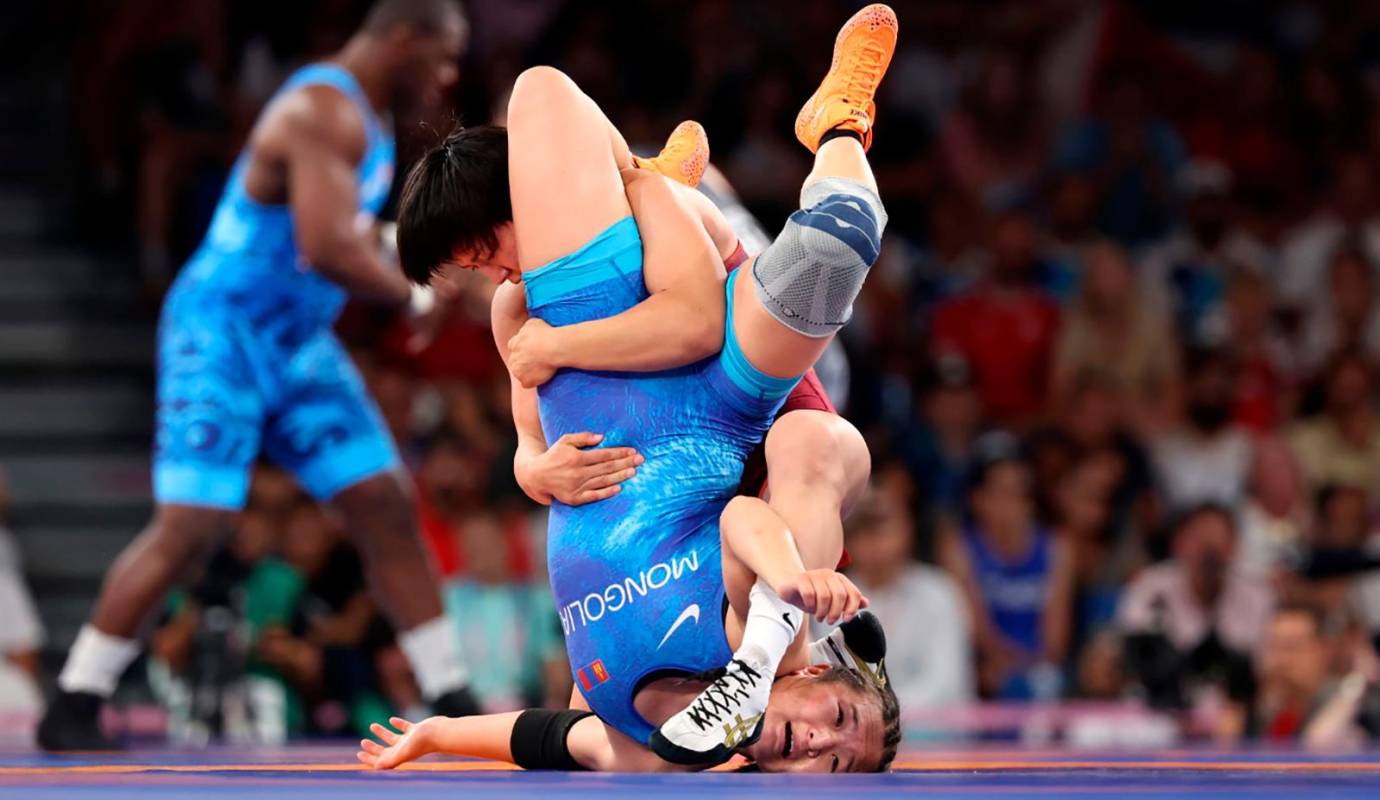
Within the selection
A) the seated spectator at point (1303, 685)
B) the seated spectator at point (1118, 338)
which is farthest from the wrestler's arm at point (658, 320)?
the seated spectator at point (1118, 338)

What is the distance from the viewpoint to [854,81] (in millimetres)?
2973

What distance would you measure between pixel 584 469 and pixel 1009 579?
3577 mm

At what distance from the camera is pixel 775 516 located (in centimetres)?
258

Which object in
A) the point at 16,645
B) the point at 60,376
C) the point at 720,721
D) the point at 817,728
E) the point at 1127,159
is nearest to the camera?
the point at 720,721

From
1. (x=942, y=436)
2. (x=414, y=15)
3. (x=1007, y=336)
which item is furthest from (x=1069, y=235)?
(x=414, y=15)

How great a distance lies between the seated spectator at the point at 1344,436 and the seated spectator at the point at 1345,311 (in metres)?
0.35

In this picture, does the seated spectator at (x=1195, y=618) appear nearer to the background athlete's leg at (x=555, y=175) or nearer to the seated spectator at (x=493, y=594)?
the seated spectator at (x=493, y=594)

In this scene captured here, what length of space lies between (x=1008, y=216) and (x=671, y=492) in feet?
15.2

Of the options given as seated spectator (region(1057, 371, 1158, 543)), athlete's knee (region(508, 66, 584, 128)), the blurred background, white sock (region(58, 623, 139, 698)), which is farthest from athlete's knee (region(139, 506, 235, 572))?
seated spectator (region(1057, 371, 1158, 543))

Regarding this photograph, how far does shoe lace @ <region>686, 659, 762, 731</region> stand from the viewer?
245 cm

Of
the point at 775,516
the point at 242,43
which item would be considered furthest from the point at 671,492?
the point at 242,43

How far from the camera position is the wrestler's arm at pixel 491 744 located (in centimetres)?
271

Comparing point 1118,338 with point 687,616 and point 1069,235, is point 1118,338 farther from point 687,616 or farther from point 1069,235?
point 687,616

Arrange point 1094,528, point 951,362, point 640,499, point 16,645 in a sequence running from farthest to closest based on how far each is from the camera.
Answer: point 951,362, point 1094,528, point 16,645, point 640,499
